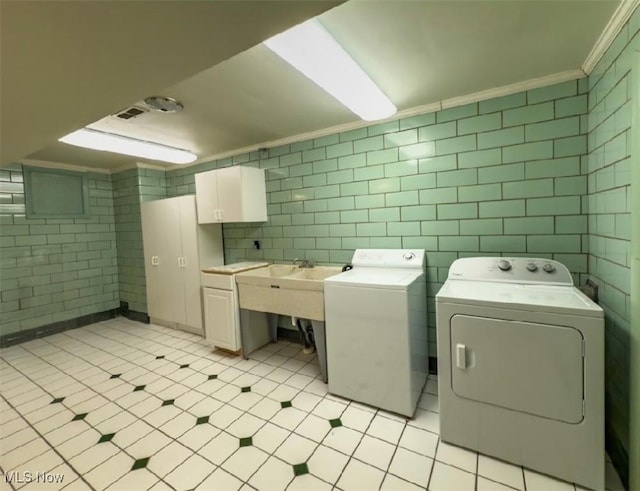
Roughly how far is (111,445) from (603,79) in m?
3.70

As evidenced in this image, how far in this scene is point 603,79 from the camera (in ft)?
5.36

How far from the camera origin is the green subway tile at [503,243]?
6.88ft

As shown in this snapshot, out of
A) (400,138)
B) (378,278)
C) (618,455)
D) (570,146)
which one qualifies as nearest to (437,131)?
(400,138)

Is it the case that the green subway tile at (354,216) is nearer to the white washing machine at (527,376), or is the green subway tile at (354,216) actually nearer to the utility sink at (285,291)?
the utility sink at (285,291)

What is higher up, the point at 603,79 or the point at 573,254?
the point at 603,79

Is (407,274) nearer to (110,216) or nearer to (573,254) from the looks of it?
(573,254)

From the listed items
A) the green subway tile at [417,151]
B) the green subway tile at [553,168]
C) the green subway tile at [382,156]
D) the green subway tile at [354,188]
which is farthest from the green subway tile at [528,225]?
the green subway tile at [354,188]

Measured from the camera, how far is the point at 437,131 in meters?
2.33

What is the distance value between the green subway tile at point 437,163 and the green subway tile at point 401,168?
5 cm

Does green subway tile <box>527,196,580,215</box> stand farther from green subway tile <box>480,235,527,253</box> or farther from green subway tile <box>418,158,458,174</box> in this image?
green subway tile <box>418,158,458,174</box>

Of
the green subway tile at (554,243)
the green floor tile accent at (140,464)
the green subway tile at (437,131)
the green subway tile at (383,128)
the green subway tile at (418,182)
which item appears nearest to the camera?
the green floor tile accent at (140,464)

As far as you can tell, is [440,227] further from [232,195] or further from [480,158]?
[232,195]

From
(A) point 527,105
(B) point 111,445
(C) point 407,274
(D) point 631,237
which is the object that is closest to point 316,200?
(C) point 407,274

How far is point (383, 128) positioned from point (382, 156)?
249 millimetres
